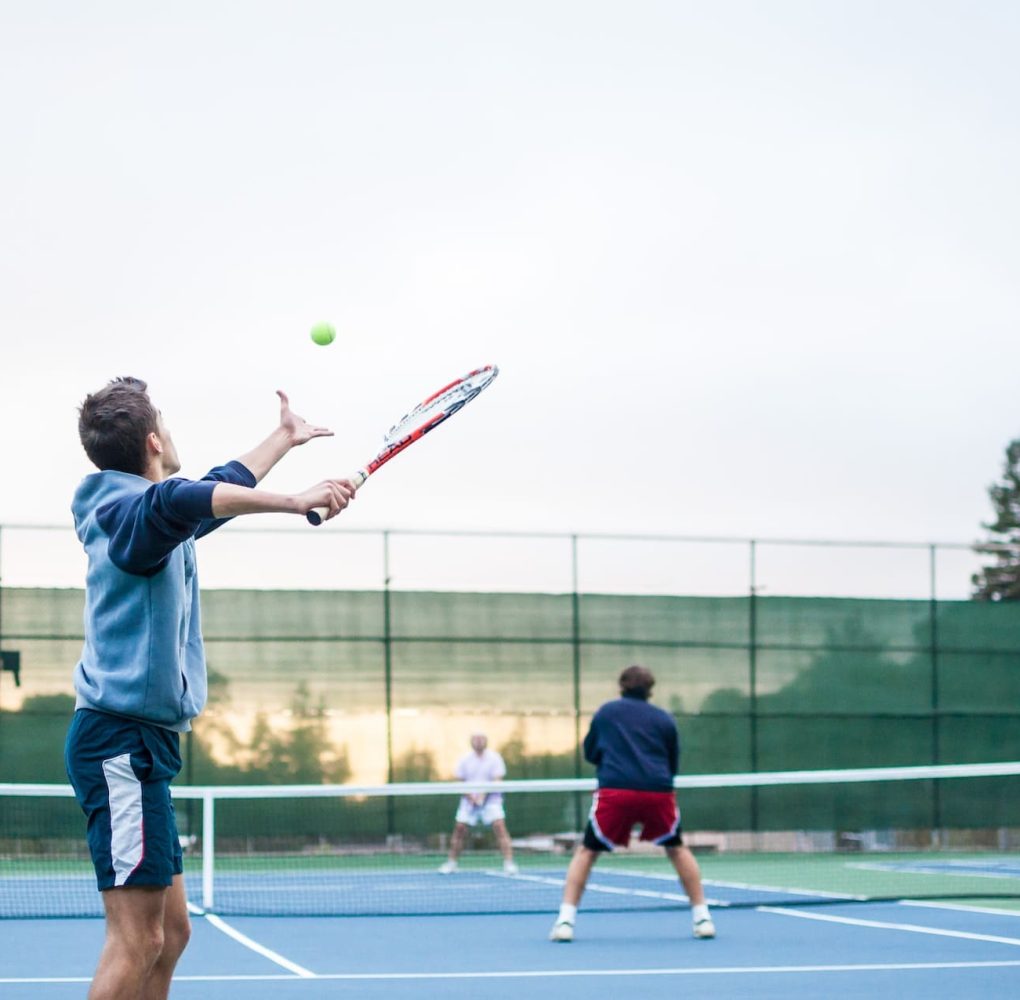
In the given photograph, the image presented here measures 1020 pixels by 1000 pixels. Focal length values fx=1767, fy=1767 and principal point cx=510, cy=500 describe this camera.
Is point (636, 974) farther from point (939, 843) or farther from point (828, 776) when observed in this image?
point (939, 843)

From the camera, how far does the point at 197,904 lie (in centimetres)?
1105

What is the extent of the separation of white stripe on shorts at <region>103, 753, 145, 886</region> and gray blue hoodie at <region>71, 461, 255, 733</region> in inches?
4.5

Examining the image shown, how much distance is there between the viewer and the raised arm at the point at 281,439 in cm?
415

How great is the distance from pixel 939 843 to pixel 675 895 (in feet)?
24.8

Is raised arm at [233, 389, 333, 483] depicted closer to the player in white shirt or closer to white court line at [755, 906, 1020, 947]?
white court line at [755, 906, 1020, 947]

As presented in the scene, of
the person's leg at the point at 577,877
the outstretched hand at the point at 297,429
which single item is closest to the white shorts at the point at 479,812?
the person's leg at the point at 577,877

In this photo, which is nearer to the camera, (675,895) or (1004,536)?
(675,895)

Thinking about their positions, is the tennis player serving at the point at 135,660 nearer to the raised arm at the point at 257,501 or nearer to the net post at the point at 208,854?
the raised arm at the point at 257,501

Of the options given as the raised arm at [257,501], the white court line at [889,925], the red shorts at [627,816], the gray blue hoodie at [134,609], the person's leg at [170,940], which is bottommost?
the white court line at [889,925]

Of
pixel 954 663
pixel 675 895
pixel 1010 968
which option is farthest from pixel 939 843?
pixel 1010 968

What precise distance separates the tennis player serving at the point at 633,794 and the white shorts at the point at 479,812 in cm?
622

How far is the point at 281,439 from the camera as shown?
427 cm

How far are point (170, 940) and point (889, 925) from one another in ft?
19.4

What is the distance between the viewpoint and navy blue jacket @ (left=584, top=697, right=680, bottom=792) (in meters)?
8.21
